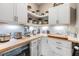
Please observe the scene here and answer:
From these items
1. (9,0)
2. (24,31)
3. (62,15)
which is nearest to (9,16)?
(9,0)

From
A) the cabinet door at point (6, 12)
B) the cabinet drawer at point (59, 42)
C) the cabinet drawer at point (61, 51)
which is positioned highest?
the cabinet door at point (6, 12)

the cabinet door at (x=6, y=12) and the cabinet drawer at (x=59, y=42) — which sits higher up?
the cabinet door at (x=6, y=12)

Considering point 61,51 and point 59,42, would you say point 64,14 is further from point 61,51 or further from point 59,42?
point 61,51

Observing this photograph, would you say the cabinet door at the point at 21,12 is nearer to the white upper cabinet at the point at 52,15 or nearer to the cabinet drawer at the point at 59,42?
the cabinet drawer at the point at 59,42

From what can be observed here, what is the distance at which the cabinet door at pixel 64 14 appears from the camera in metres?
2.48

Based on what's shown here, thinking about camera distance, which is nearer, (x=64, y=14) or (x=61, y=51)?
(x=61, y=51)

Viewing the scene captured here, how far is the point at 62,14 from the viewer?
2668 millimetres

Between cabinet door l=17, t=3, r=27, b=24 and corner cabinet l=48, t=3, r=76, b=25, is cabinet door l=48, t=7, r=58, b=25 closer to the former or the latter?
corner cabinet l=48, t=3, r=76, b=25

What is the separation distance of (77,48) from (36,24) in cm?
195

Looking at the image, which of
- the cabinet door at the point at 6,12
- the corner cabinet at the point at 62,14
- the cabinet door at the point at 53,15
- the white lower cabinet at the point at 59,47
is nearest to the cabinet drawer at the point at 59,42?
the white lower cabinet at the point at 59,47

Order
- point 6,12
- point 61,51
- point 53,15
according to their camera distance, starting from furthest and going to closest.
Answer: point 53,15 < point 61,51 < point 6,12

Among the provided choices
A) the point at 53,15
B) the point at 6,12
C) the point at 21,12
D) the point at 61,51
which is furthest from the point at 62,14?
the point at 6,12

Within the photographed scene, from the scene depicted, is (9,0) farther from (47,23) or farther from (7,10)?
(47,23)

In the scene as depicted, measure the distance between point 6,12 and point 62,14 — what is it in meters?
1.75
